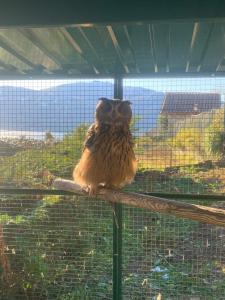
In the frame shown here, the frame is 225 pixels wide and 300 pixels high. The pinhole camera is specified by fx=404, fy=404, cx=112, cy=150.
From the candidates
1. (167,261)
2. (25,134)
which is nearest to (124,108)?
(25,134)

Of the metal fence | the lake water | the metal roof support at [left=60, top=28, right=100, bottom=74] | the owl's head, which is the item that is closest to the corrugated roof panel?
the metal roof support at [left=60, top=28, right=100, bottom=74]

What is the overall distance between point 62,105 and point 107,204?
1073mm

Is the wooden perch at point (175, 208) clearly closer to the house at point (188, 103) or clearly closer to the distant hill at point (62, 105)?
the distant hill at point (62, 105)

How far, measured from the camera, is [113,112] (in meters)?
3.35

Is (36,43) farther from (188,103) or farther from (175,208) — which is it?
(175,208)

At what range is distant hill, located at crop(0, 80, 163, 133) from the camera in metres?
3.85

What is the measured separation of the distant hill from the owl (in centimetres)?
45

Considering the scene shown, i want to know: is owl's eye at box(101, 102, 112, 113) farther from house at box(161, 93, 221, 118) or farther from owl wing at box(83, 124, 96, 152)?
house at box(161, 93, 221, 118)

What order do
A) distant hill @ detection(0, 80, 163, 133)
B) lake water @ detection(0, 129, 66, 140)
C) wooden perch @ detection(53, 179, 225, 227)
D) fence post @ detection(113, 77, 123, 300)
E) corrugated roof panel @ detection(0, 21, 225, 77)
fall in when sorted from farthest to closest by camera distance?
lake water @ detection(0, 129, 66, 140) < distant hill @ detection(0, 80, 163, 133) < fence post @ detection(113, 77, 123, 300) < corrugated roof panel @ detection(0, 21, 225, 77) < wooden perch @ detection(53, 179, 225, 227)

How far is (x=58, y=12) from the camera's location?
2.47m

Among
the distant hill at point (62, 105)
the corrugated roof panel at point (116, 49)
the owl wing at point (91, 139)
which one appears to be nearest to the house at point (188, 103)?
the distant hill at point (62, 105)

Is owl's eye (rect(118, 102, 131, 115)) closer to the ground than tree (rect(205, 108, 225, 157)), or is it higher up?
higher up

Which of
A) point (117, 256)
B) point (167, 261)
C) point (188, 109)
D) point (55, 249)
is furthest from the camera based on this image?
point (55, 249)

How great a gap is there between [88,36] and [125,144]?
0.93 meters
